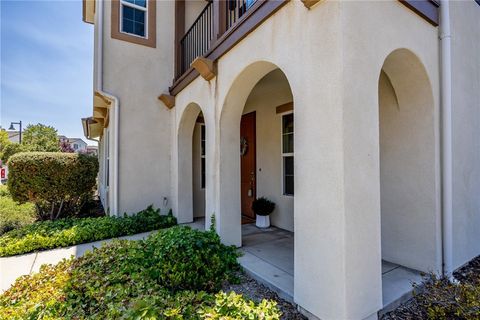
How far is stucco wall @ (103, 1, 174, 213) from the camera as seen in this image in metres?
6.39

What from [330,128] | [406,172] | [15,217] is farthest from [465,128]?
[15,217]

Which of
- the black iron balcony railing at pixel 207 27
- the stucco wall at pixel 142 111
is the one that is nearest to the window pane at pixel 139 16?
the stucco wall at pixel 142 111

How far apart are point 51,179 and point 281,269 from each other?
6.77 m

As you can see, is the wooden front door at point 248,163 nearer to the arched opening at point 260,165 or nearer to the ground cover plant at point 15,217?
the arched opening at point 260,165

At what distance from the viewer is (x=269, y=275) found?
3482 mm

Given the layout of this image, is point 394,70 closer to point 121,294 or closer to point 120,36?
point 121,294

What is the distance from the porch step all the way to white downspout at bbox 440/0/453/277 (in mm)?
2188

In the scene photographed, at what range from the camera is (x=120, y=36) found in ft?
21.4

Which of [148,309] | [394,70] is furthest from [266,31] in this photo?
[148,309]

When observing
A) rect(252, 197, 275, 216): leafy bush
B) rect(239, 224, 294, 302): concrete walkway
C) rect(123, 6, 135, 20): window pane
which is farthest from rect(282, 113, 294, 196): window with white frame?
rect(123, 6, 135, 20): window pane

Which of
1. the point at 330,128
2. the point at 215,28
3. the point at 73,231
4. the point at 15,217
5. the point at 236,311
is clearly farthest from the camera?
the point at 15,217

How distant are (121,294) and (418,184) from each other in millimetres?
4056

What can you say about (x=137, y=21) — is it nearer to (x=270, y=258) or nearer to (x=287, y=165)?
(x=287, y=165)

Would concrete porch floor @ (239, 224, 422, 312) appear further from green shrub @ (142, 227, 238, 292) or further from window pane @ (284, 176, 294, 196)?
window pane @ (284, 176, 294, 196)
